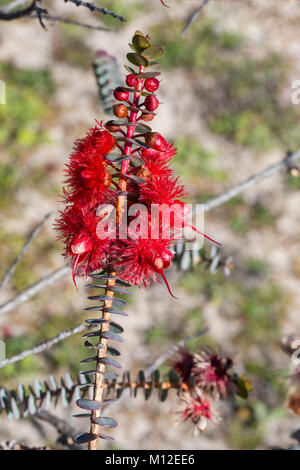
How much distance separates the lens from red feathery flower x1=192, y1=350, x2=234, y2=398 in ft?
2.27

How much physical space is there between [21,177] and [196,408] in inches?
73.3

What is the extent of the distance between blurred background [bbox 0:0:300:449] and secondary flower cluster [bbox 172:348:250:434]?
0.96 meters

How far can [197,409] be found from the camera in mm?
720

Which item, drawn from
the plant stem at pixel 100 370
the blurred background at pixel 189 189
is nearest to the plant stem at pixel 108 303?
the plant stem at pixel 100 370

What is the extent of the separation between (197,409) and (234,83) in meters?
2.50

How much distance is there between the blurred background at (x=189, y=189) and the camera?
1889mm

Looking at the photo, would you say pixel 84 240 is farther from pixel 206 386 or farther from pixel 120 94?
pixel 206 386

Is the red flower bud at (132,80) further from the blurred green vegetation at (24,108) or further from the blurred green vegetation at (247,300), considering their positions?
the blurred green vegetation at (24,108)

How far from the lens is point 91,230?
493 millimetres

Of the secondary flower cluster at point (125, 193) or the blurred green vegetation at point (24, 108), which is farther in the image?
the blurred green vegetation at point (24, 108)

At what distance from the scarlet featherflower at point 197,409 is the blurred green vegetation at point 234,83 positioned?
85.6 inches

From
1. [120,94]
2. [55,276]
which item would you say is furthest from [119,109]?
[55,276]

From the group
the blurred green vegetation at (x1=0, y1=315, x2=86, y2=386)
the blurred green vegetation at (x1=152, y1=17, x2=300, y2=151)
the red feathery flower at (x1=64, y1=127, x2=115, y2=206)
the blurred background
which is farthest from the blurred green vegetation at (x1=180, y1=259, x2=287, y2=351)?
the red feathery flower at (x1=64, y1=127, x2=115, y2=206)

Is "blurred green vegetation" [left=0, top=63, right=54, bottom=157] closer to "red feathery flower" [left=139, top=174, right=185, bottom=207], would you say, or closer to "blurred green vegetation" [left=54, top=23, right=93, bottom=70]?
"blurred green vegetation" [left=54, top=23, right=93, bottom=70]
